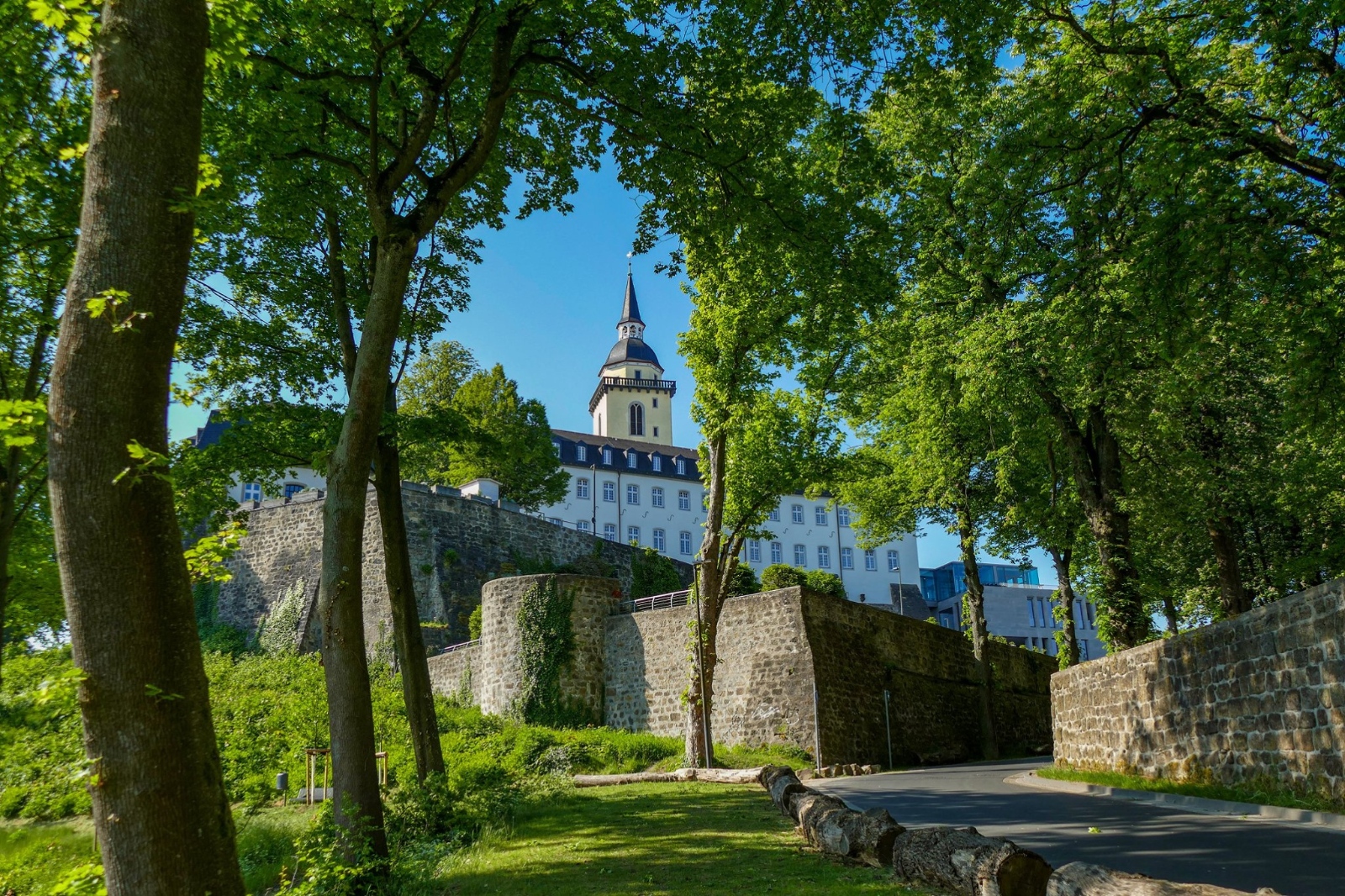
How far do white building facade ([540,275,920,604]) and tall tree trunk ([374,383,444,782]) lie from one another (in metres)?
52.3

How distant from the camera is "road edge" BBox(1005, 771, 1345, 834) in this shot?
827cm

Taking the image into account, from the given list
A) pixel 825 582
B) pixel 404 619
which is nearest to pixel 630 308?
pixel 825 582

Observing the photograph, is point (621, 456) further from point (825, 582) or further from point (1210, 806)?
point (1210, 806)

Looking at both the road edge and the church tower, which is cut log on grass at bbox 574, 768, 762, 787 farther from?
the church tower

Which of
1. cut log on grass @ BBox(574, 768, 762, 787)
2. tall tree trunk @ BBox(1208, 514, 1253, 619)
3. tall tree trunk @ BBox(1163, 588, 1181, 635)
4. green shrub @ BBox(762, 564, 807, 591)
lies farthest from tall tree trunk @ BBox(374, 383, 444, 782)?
green shrub @ BBox(762, 564, 807, 591)

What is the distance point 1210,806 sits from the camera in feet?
32.6

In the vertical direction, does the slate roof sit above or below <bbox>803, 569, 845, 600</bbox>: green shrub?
above

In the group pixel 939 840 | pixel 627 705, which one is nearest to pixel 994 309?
pixel 939 840

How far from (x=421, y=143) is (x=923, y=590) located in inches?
2815

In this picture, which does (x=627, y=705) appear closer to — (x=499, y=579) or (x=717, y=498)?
(x=499, y=579)

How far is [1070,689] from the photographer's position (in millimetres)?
16609

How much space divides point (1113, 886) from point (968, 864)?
126 centimetres

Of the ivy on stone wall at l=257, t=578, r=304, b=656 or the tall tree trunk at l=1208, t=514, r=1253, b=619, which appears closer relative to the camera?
the tall tree trunk at l=1208, t=514, r=1253, b=619

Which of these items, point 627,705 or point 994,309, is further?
point 627,705
